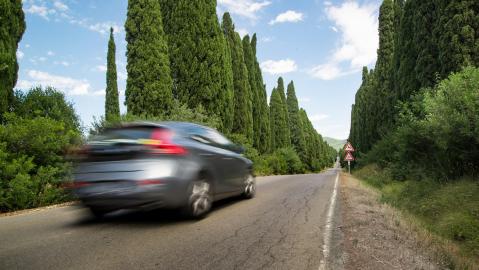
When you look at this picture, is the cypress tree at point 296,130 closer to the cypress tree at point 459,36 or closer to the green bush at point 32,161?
the cypress tree at point 459,36

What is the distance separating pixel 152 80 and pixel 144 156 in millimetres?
15453

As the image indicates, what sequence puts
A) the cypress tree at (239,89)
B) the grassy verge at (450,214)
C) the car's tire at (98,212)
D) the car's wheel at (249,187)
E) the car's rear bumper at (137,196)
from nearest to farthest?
the car's rear bumper at (137,196) → the grassy verge at (450,214) → the car's tire at (98,212) → the car's wheel at (249,187) → the cypress tree at (239,89)

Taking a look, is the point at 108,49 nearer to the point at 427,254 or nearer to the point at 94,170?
the point at 94,170

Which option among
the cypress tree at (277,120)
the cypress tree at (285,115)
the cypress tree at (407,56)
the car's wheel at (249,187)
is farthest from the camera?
the cypress tree at (285,115)

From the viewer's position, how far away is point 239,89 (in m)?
34.4

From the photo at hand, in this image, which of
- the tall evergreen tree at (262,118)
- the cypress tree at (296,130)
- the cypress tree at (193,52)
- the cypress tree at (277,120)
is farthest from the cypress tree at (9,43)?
the cypress tree at (296,130)

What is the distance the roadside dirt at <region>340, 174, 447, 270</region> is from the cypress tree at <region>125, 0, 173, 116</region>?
48.2 ft

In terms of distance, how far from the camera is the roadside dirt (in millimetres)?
4547

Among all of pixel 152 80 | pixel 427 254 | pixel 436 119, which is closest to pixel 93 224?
pixel 427 254

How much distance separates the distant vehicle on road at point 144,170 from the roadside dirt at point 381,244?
8.08 feet

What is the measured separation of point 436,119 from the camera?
11555mm

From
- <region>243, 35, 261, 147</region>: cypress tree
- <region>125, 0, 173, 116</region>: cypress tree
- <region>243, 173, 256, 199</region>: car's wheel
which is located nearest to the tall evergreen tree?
<region>243, 35, 261, 147</region>: cypress tree

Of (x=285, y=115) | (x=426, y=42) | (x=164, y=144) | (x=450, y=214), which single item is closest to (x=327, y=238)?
(x=164, y=144)

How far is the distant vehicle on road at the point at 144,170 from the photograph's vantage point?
5891 mm
